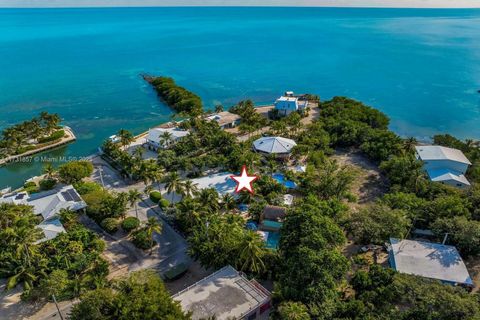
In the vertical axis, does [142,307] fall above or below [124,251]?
above

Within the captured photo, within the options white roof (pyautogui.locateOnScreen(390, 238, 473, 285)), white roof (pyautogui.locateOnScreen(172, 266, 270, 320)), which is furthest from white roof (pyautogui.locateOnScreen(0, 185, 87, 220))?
white roof (pyautogui.locateOnScreen(390, 238, 473, 285))

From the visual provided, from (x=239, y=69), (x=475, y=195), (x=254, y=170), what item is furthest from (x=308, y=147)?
(x=239, y=69)

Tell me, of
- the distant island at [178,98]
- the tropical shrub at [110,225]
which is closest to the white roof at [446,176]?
the tropical shrub at [110,225]

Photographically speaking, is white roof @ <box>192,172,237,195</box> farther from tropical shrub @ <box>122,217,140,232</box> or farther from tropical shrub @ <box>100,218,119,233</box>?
tropical shrub @ <box>100,218,119,233</box>

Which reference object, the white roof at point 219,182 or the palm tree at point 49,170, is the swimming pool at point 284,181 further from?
the palm tree at point 49,170

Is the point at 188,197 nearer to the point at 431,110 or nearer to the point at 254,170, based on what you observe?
the point at 254,170

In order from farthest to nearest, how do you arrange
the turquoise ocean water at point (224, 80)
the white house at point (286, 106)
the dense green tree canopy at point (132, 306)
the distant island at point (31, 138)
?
1. the turquoise ocean water at point (224, 80)
2. the white house at point (286, 106)
3. the distant island at point (31, 138)
4. the dense green tree canopy at point (132, 306)
